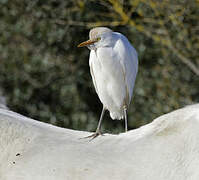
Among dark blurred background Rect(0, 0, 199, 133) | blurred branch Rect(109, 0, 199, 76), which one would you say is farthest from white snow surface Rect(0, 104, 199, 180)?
dark blurred background Rect(0, 0, 199, 133)

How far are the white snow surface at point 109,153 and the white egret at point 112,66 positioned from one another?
33.7 inches

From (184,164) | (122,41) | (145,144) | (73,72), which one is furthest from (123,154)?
(73,72)

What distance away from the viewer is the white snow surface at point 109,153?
174cm

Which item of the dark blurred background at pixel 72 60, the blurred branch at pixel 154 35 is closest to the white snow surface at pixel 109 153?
the blurred branch at pixel 154 35

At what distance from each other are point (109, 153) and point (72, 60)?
4.51 meters

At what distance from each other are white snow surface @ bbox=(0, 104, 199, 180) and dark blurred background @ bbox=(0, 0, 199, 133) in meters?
4.06

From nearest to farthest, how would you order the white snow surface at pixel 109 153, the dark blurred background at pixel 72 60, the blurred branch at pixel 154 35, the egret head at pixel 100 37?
the white snow surface at pixel 109 153, the egret head at pixel 100 37, the blurred branch at pixel 154 35, the dark blurred background at pixel 72 60

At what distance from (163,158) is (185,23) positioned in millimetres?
4806

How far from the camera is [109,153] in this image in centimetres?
192

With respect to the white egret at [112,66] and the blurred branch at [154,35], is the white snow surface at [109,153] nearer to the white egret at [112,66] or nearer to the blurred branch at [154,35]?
the white egret at [112,66]

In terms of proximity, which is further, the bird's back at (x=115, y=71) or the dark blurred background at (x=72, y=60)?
the dark blurred background at (x=72, y=60)

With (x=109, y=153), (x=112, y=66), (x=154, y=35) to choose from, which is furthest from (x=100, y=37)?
(x=154, y=35)

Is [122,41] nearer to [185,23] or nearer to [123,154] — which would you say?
[123,154]

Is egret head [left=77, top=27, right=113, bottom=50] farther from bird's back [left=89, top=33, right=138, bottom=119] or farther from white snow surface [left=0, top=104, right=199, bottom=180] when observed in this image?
white snow surface [left=0, top=104, right=199, bottom=180]
